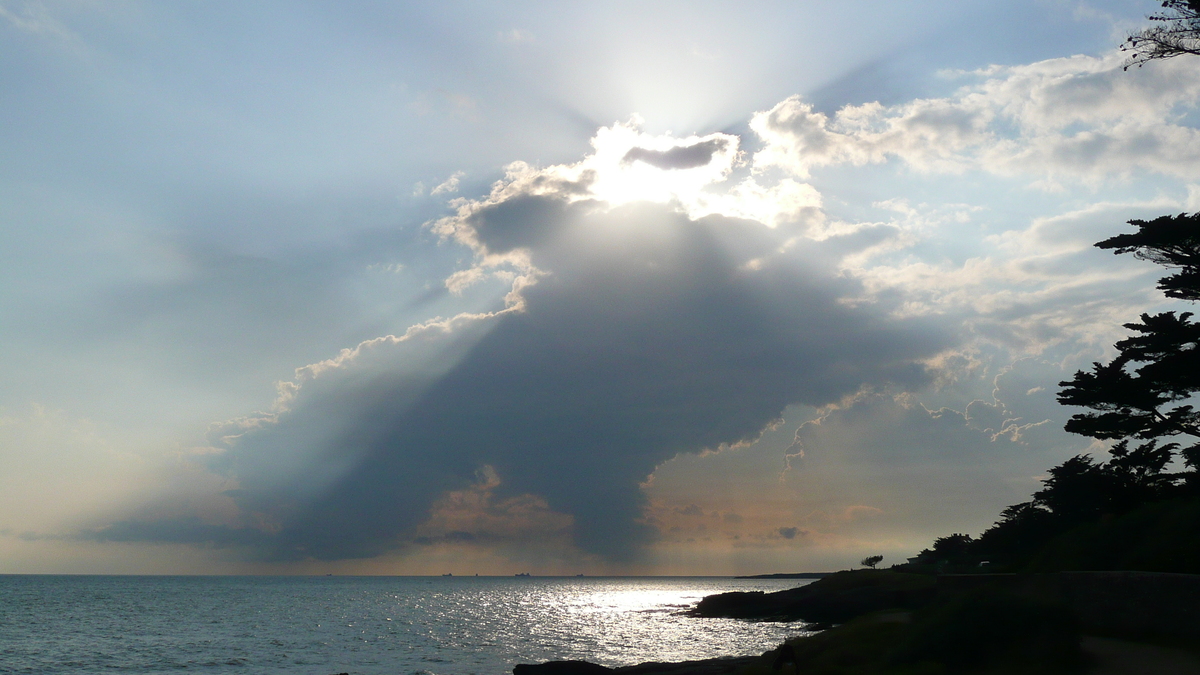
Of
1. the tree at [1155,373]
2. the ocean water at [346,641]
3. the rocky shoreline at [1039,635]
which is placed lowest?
the ocean water at [346,641]

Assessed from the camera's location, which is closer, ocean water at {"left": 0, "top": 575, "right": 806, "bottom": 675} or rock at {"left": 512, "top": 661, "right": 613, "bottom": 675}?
rock at {"left": 512, "top": 661, "right": 613, "bottom": 675}

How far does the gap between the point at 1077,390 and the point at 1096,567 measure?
12212mm

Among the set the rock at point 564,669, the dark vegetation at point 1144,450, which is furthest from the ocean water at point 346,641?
the dark vegetation at point 1144,450

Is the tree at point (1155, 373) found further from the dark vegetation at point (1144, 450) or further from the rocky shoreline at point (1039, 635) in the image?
the rocky shoreline at point (1039, 635)

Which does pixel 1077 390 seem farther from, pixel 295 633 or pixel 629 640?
pixel 295 633

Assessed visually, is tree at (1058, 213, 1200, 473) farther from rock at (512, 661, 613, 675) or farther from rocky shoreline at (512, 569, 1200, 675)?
rock at (512, 661, 613, 675)

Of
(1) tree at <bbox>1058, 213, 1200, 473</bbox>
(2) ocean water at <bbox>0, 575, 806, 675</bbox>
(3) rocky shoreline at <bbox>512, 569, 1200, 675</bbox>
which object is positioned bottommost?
(2) ocean water at <bbox>0, 575, 806, 675</bbox>

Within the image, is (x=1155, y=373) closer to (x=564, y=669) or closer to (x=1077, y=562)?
(x=1077, y=562)

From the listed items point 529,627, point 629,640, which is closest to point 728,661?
point 629,640

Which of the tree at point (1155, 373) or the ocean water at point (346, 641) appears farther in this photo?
the ocean water at point (346, 641)

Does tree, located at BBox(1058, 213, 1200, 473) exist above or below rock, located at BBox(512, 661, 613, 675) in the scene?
above

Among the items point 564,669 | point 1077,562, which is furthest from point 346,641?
point 1077,562

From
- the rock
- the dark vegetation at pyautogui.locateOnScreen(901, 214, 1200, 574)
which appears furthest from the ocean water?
the dark vegetation at pyautogui.locateOnScreen(901, 214, 1200, 574)

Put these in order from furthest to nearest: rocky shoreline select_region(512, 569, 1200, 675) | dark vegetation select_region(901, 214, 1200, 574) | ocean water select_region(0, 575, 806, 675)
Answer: ocean water select_region(0, 575, 806, 675)
dark vegetation select_region(901, 214, 1200, 574)
rocky shoreline select_region(512, 569, 1200, 675)
